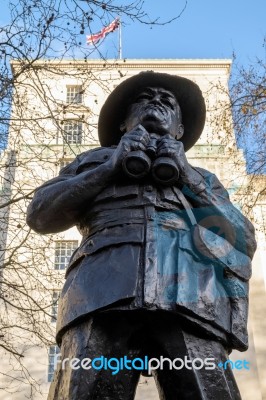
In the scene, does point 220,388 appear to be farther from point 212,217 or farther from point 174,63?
point 174,63

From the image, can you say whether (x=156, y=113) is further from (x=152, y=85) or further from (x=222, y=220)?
(x=222, y=220)

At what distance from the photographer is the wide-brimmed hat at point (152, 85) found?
372 centimetres

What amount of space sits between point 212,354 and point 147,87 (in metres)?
1.78

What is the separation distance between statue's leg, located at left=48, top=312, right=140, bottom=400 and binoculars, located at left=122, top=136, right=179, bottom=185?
76 cm

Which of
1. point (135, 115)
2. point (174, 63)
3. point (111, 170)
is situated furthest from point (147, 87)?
point (174, 63)

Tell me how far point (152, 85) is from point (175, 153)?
0.86 metres

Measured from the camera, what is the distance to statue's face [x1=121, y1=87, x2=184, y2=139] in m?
3.46

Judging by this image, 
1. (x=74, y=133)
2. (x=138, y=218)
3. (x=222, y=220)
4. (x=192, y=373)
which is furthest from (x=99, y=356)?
(x=74, y=133)

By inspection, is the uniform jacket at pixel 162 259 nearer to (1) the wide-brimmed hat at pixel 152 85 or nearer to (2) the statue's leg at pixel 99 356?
(2) the statue's leg at pixel 99 356

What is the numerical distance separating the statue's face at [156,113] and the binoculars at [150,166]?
43 centimetres

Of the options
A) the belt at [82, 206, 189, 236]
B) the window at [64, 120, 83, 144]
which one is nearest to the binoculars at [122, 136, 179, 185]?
the belt at [82, 206, 189, 236]

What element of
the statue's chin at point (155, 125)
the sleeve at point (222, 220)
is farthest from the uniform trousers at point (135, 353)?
the statue's chin at point (155, 125)

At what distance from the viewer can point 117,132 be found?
12.9 ft

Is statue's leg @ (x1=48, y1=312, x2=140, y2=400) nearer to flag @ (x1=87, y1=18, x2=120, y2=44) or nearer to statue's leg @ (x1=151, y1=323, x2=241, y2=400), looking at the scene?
statue's leg @ (x1=151, y1=323, x2=241, y2=400)
